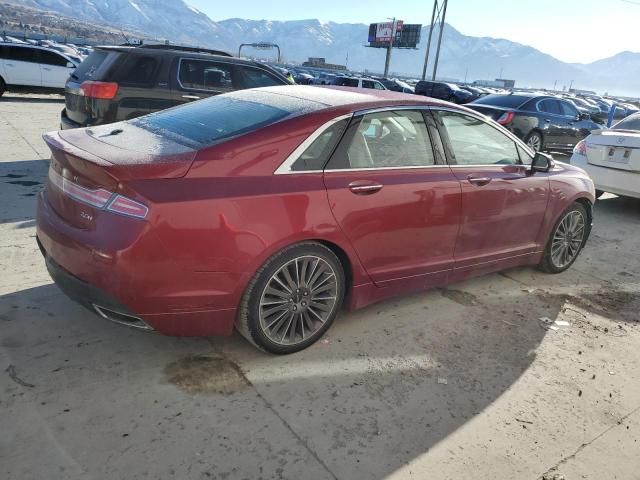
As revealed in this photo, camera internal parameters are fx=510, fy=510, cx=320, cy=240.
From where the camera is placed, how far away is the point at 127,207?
8.03ft

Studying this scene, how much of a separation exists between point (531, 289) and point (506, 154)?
1.22 metres

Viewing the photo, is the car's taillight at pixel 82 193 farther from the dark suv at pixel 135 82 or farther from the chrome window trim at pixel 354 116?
the dark suv at pixel 135 82

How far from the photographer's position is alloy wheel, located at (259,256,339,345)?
9.53 ft

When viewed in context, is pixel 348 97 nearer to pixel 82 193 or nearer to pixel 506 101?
pixel 82 193

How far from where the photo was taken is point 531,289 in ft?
14.6

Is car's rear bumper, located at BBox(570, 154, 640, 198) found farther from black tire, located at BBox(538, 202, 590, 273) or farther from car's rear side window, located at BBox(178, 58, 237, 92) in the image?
car's rear side window, located at BBox(178, 58, 237, 92)

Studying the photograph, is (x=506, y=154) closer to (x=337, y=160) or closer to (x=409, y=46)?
(x=337, y=160)

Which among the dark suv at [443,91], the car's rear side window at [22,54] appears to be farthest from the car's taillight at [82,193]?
the dark suv at [443,91]

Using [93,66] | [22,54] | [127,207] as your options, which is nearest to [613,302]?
[127,207]

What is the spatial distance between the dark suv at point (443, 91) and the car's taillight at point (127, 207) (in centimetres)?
2508

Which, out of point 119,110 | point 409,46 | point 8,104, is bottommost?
point 8,104

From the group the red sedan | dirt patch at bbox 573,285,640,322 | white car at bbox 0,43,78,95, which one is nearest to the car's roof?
the red sedan

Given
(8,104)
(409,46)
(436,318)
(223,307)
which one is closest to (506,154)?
(436,318)

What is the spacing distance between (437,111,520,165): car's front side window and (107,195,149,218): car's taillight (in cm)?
223
